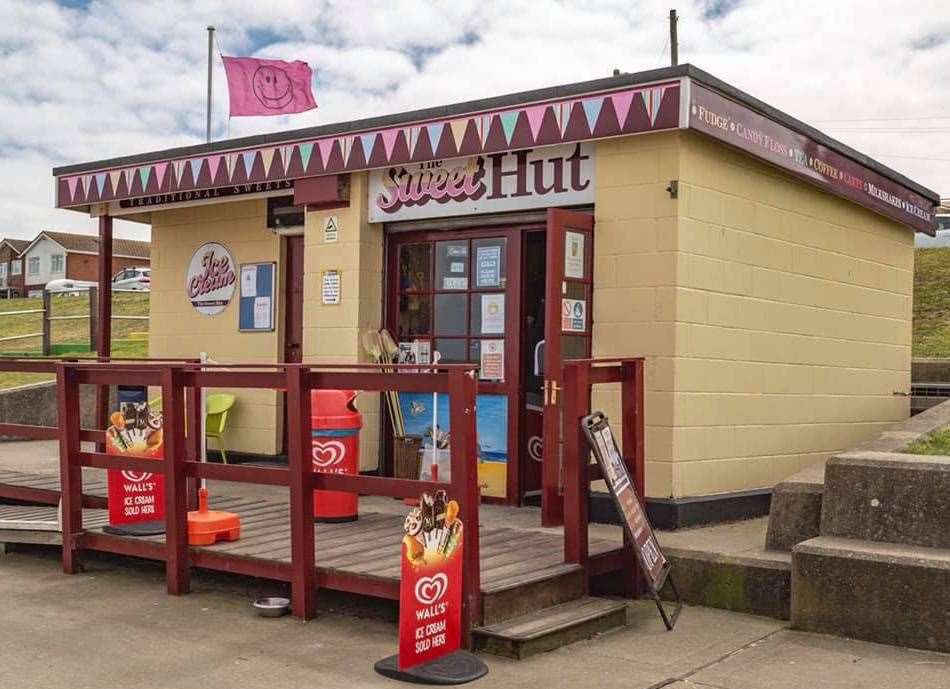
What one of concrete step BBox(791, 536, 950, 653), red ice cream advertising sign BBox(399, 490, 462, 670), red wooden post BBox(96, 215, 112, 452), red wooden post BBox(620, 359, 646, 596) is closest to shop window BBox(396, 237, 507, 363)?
red wooden post BBox(620, 359, 646, 596)

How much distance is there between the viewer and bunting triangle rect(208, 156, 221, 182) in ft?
30.3

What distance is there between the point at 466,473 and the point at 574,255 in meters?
2.53

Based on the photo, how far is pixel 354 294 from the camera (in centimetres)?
843

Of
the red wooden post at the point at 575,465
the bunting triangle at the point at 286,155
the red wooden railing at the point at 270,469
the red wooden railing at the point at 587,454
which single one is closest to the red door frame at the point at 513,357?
the red wooden railing at the point at 270,469

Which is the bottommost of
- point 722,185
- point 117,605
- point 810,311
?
point 117,605

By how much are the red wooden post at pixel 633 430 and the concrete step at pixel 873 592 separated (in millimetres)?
966

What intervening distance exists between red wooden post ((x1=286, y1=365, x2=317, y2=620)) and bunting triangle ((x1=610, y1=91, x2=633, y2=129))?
108 inches

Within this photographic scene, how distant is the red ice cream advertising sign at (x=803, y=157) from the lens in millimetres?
6797

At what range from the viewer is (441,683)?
452cm

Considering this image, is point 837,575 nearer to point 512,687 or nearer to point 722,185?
point 512,687

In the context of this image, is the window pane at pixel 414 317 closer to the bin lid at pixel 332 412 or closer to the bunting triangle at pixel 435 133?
the bunting triangle at pixel 435 133

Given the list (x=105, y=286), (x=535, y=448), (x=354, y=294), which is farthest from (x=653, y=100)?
(x=105, y=286)

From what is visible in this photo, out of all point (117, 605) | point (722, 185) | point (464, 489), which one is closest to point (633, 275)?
point (722, 185)

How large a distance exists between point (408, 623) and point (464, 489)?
26.0 inches
